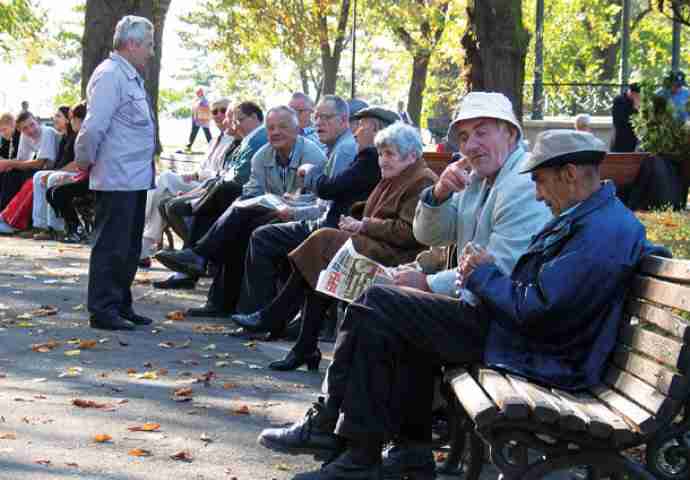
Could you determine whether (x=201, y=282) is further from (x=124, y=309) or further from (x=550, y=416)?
(x=550, y=416)

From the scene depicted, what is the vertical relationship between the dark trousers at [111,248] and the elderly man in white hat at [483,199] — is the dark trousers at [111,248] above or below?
below

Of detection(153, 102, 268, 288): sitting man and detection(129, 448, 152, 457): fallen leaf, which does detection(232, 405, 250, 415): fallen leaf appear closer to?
detection(129, 448, 152, 457): fallen leaf

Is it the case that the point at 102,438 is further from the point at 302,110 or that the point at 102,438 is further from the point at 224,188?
the point at 302,110

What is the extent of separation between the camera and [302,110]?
43.9 ft

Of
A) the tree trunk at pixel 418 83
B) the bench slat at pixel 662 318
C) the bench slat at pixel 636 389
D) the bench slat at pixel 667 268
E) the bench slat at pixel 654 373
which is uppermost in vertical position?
the tree trunk at pixel 418 83

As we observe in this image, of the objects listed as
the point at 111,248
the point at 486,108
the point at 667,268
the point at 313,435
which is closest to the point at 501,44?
the point at 111,248

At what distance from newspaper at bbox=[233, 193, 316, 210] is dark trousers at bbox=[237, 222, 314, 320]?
56 centimetres

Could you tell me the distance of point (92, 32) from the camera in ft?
69.9

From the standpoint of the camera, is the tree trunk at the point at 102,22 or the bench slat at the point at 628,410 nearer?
the bench slat at the point at 628,410

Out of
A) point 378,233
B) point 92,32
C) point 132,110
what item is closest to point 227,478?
point 378,233

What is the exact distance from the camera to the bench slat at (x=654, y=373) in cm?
446

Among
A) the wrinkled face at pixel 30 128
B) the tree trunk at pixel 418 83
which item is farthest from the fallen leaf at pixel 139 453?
the tree trunk at pixel 418 83

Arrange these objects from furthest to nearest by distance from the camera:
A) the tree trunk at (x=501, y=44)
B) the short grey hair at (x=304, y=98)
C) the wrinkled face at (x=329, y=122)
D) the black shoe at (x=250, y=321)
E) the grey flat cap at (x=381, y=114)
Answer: the tree trunk at (x=501, y=44) → the short grey hair at (x=304, y=98) → the wrinkled face at (x=329, y=122) → the black shoe at (x=250, y=321) → the grey flat cap at (x=381, y=114)

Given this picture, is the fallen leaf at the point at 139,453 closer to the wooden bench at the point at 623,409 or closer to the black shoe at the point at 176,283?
the wooden bench at the point at 623,409
